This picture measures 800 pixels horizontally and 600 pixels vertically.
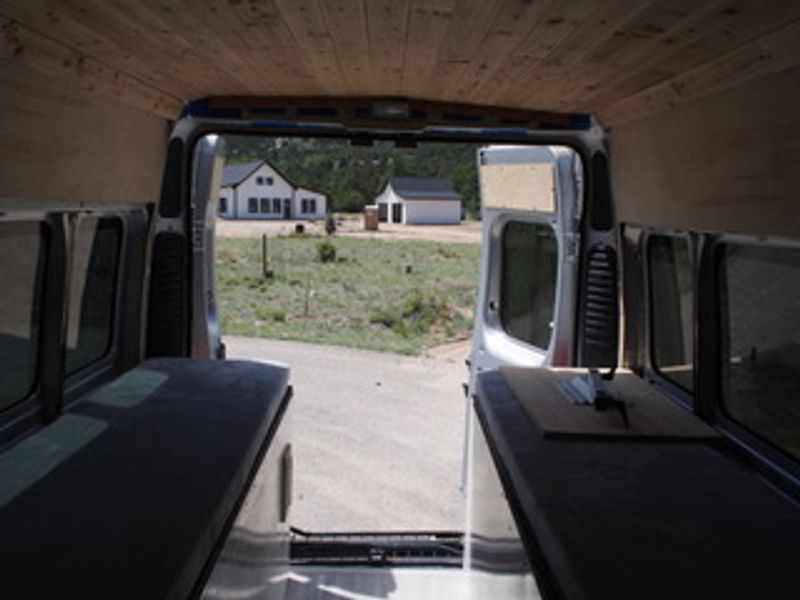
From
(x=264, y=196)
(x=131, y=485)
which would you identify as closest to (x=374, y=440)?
(x=131, y=485)

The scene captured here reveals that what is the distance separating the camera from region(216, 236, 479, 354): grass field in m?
13.4

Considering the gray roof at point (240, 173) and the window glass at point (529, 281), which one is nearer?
the window glass at point (529, 281)

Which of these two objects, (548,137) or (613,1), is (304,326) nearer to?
(548,137)

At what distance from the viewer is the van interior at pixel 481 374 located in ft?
6.44

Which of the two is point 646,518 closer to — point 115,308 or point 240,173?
point 115,308

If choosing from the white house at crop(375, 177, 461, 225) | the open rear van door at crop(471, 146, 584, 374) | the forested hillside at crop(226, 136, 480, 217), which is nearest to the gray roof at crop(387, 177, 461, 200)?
the white house at crop(375, 177, 461, 225)

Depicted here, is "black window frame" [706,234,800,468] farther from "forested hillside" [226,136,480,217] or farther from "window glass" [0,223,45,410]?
"forested hillside" [226,136,480,217]

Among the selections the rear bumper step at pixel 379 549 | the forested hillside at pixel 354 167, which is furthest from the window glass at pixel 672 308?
the forested hillside at pixel 354 167

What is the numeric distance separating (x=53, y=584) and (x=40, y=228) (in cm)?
158

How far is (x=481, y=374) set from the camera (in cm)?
387

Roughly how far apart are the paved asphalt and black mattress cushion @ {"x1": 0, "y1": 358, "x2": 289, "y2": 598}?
218 centimetres

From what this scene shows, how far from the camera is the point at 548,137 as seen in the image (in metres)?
3.73

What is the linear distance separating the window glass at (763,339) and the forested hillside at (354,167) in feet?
105

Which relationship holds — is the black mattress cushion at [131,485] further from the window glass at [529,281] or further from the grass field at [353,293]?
the grass field at [353,293]
